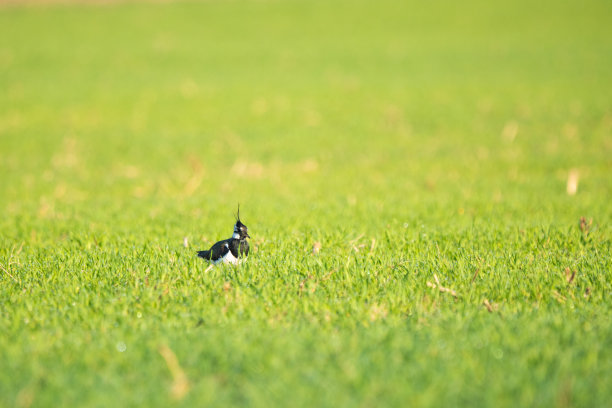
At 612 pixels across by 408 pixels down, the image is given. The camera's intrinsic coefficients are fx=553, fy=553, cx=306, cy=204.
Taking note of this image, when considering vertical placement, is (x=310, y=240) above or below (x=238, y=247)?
below

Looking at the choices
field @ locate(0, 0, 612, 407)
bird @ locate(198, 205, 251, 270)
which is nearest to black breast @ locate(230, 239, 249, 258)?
bird @ locate(198, 205, 251, 270)

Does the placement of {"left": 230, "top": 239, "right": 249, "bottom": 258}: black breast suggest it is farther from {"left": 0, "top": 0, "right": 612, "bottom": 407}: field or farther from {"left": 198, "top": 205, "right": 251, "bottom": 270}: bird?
{"left": 0, "top": 0, "right": 612, "bottom": 407}: field

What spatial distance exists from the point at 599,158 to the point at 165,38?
29.1 metres

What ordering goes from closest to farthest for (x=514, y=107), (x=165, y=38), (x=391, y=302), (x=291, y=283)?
(x=391, y=302) < (x=291, y=283) < (x=514, y=107) < (x=165, y=38)

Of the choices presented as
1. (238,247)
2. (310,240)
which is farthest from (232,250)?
(310,240)

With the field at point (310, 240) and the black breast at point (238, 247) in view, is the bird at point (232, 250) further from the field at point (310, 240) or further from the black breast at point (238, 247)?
the field at point (310, 240)

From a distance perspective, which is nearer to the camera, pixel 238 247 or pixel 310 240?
pixel 238 247

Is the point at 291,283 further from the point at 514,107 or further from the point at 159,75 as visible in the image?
the point at 159,75

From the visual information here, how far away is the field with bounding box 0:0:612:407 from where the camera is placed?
326 centimetres

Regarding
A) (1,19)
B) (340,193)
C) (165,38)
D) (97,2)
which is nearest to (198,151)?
(340,193)

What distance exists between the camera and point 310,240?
617 cm

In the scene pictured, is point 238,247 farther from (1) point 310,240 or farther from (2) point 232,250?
(1) point 310,240

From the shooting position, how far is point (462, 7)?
43.2 meters

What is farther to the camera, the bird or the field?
the bird
